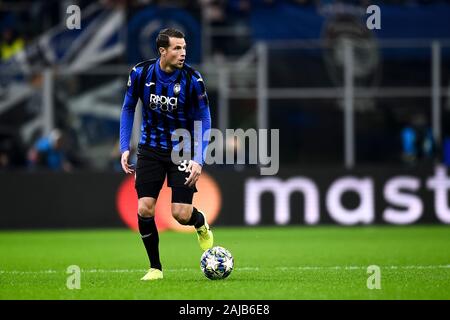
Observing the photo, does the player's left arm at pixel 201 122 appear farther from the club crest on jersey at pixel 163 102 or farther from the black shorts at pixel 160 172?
the club crest on jersey at pixel 163 102

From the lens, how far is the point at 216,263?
977 centimetres

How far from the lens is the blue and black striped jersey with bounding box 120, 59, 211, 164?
9.96 meters

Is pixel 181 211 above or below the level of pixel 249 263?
above

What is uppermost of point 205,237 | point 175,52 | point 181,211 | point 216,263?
point 175,52

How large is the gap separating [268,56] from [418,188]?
359 cm

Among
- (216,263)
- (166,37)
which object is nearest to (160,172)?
(216,263)

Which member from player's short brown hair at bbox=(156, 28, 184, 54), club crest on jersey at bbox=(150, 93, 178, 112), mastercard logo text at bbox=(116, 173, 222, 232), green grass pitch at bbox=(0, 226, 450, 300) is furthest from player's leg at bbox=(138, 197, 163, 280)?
mastercard logo text at bbox=(116, 173, 222, 232)

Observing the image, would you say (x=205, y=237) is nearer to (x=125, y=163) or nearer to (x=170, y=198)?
(x=125, y=163)

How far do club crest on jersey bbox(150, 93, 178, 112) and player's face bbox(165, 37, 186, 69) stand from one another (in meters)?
0.33

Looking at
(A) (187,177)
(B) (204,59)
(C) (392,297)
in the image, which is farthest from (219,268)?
(B) (204,59)

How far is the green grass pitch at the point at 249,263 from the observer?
8898 millimetres

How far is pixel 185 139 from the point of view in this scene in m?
10.1

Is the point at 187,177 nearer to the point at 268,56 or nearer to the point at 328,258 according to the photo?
the point at 328,258

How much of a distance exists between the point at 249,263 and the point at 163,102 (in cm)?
294
